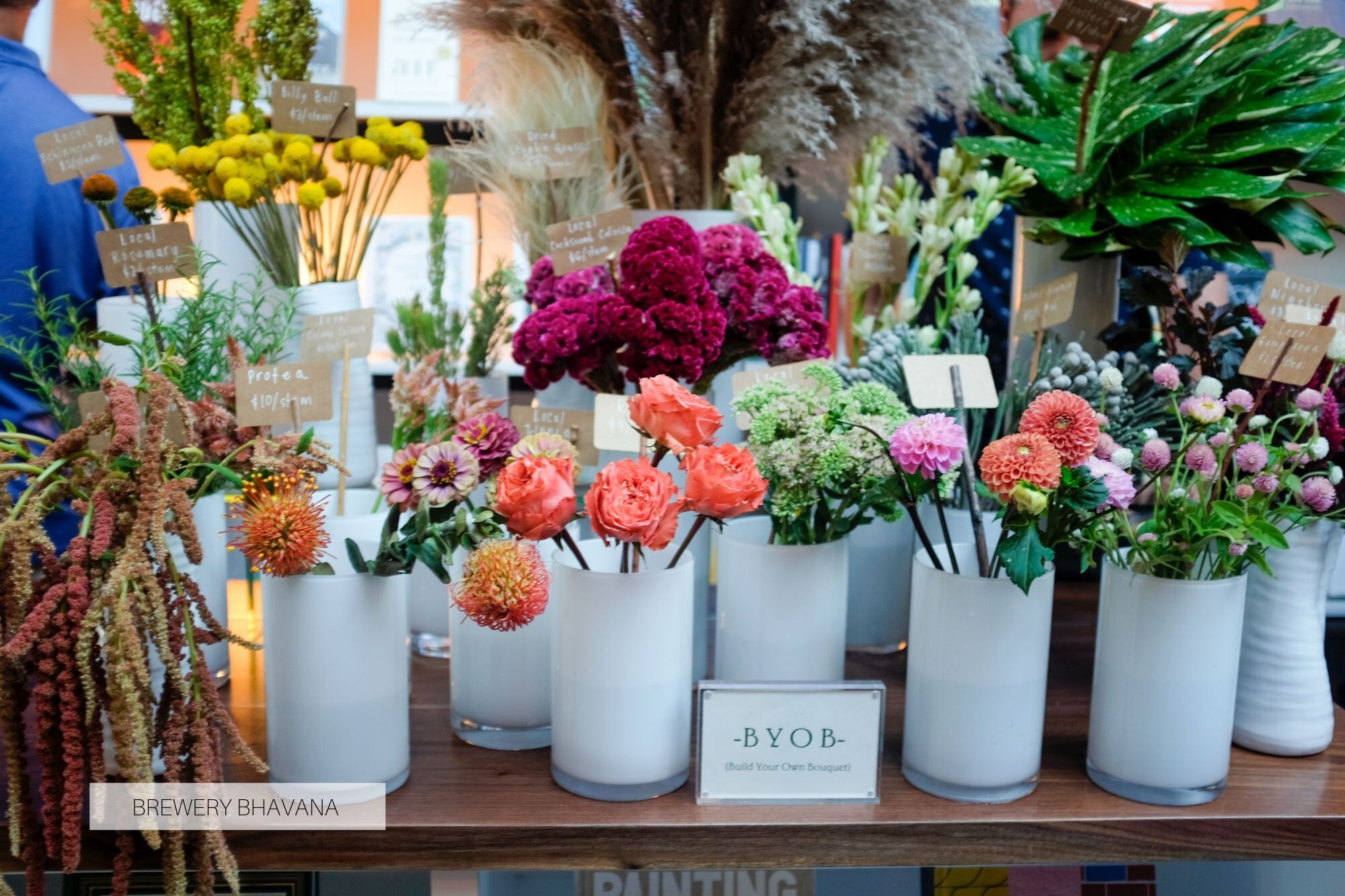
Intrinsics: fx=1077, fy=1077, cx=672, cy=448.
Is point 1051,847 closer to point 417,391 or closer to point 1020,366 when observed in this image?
point 1020,366

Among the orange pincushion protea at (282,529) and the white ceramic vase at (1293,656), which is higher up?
the orange pincushion protea at (282,529)

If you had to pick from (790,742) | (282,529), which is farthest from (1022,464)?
(282,529)

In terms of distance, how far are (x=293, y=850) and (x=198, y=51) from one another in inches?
34.7

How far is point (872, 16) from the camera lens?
4.13 ft

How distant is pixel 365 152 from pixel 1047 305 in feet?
Answer: 2.42

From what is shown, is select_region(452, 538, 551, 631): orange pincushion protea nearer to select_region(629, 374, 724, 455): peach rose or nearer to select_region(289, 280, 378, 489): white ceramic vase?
select_region(629, 374, 724, 455): peach rose

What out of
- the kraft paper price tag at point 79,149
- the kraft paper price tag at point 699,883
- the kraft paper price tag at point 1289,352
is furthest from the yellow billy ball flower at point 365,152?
the kraft paper price tag at point 1289,352

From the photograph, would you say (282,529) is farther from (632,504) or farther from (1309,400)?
(1309,400)

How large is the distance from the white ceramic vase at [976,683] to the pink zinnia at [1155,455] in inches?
4.8

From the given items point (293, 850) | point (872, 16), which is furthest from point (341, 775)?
point (872, 16)

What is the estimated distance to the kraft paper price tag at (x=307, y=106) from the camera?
3.75ft

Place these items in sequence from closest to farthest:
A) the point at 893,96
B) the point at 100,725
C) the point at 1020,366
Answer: the point at 100,725
the point at 1020,366
the point at 893,96

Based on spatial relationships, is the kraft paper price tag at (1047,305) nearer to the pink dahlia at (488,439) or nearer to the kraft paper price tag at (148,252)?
the pink dahlia at (488,439)

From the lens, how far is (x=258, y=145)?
1120 mm
